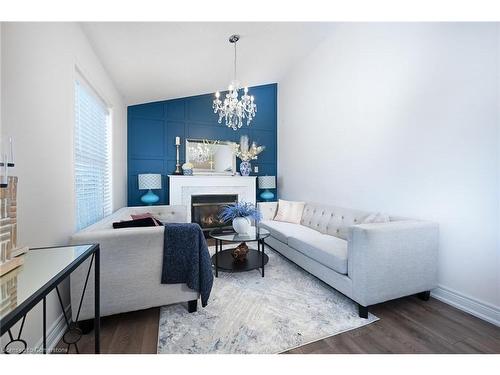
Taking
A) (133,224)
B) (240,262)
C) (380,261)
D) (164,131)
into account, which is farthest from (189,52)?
(380,261)

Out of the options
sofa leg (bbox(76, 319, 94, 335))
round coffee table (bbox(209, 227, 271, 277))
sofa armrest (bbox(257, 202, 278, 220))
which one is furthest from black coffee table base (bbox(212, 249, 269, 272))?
sofa leg (bbox(76, 319, 94, 335))

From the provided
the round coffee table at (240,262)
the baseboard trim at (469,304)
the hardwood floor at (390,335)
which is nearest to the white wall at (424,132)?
the baseboard trim at (469,304)

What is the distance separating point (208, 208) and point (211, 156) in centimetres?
103

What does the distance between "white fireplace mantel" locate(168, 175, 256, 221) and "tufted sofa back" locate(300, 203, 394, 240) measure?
1.35 m

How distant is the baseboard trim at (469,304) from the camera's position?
5.41 ft

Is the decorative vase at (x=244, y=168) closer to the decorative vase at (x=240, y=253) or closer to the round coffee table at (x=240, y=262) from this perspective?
the round coffee table at (x=240, y=262)

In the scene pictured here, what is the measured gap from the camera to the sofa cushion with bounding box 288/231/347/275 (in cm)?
193

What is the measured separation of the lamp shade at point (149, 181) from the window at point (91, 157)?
2.41 ft

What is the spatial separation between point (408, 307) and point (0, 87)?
3.08 m

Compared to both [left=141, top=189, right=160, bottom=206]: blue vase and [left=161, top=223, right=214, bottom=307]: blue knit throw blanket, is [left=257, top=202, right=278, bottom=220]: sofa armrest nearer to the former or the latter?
[left=141, top=189, right=160, bottom=206]: blue vase

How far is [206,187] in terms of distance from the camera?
4.19 m
